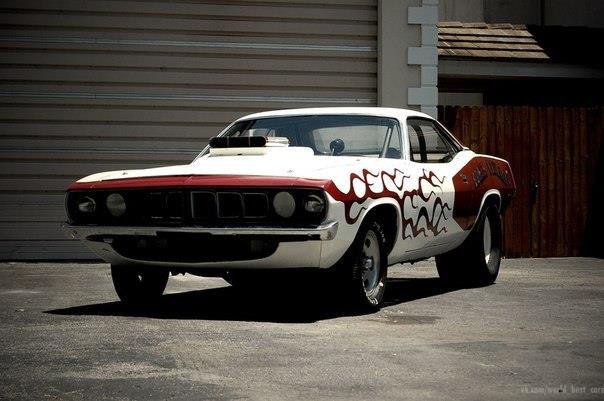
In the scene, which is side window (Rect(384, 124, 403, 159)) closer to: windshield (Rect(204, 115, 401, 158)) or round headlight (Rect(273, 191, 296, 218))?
windshield (Rect(204, 115, 401, 158))

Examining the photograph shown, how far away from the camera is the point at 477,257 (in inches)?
410

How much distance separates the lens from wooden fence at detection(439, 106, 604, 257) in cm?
1452

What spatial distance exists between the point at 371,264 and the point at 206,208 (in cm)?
124

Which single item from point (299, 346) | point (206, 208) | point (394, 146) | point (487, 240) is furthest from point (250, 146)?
point (487, 240)

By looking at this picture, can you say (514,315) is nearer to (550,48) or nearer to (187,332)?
(187,332)

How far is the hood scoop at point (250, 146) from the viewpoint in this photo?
28.7 feet

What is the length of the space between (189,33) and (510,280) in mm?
5203

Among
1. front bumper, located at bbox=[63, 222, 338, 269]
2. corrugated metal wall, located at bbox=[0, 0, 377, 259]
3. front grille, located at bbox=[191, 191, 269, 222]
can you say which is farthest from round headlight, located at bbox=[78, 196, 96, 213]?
corrugated metal wall, located at bbox=[0, 0, 377, 259]

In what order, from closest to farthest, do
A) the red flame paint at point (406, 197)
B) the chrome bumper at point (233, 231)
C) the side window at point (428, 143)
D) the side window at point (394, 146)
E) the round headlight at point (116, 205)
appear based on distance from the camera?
the chrome bumper at point (233, 231) → the red flame paint at point (406, 197) → the round headlight at point (116, 205) → the side window at point (394, 146) → the side window at point (428, 143)

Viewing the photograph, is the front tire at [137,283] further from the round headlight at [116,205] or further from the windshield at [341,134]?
the windshield at [341,134]

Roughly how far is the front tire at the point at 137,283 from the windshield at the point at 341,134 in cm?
142

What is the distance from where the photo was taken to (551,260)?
46.8ft

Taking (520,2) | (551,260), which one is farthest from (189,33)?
(520,2)

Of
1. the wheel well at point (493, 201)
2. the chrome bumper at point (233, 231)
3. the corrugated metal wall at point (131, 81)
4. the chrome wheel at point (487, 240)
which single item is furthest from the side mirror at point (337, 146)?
the corrugated metal wall at point (131, 81)
